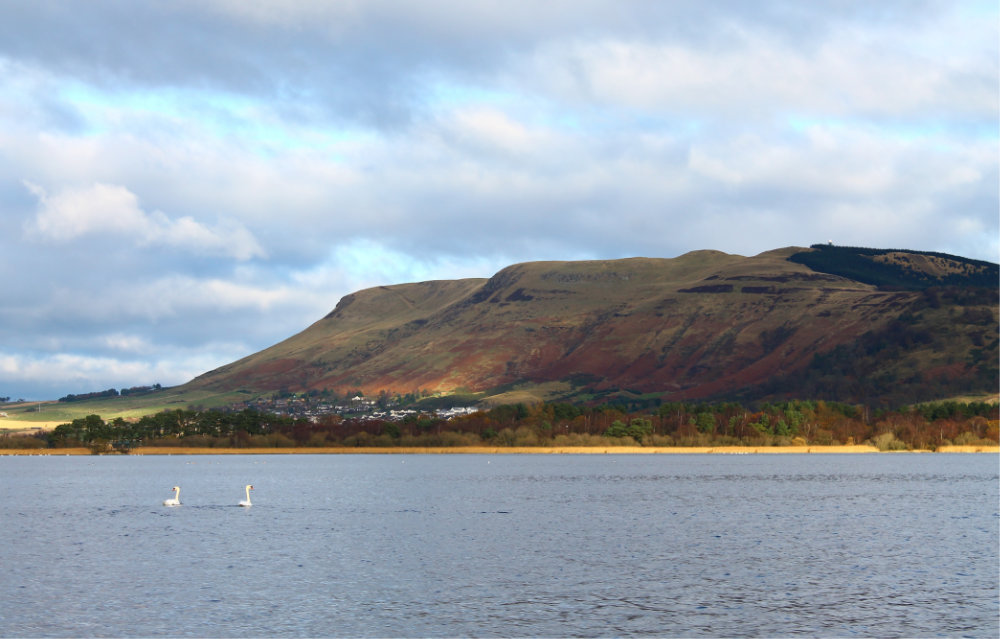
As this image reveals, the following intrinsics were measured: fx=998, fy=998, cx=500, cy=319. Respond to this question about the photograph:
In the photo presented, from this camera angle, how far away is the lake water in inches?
Answer: 1896

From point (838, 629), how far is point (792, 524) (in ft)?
167

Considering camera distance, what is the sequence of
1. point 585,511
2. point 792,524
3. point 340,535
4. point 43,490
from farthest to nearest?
point 43,490
point 585,511
point 792,524
point 340,535

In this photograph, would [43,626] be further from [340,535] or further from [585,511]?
[585,511]

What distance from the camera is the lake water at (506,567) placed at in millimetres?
48156

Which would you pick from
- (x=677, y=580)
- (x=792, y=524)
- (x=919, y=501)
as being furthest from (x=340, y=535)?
(x=919, y=501)

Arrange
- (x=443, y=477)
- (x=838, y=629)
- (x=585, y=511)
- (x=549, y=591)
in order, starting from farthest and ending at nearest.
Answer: (x=443, y=477), (x=585, y=511), (x=549, y=591), (x=838, y=629)

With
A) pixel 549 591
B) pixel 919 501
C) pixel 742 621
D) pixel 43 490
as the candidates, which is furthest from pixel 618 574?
pixel 43 490

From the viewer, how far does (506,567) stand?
66.3 meters

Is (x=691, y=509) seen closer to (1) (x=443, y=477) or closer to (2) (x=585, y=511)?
(2) (x=585, y=511)

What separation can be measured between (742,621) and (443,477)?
14646 cm

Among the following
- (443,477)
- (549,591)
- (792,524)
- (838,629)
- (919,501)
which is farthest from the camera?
Answer: (443,477)

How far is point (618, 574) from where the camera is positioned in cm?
6309

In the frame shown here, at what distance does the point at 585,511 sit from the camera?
110750 millimetres

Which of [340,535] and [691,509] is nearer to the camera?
[340,535]
